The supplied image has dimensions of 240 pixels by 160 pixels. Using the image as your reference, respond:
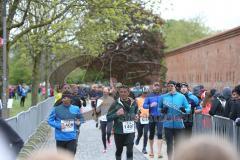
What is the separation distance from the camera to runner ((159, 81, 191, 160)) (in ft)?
41.0

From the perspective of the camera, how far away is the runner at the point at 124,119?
11.7 m

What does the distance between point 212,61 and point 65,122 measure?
48.5 ft

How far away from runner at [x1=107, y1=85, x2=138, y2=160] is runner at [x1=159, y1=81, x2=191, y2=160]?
0.93 m

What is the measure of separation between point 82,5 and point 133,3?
1792 millimetres

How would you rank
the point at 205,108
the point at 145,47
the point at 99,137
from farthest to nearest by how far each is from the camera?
1. the point at 145,47
2. the point at 99,137
3. the point at 205,108

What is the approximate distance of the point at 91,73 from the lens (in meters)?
60.5

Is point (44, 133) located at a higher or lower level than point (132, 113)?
lower

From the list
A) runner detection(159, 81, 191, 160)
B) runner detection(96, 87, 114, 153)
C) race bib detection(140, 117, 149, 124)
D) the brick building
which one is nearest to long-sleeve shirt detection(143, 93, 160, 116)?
race bib detection(140, 117, 149, 124)

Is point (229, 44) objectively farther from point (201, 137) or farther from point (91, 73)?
point (91, 73)

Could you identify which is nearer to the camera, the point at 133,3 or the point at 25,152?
the point at 25,152

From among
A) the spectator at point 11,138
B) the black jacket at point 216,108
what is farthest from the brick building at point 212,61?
the spectator at point 11,138

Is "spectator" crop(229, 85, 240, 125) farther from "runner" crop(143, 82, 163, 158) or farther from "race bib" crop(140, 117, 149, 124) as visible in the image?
"race bib" crop(140, 117, 149, 124)

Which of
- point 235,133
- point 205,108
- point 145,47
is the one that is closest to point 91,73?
point 145,47

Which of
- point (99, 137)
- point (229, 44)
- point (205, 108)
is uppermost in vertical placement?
point (229, 44)
